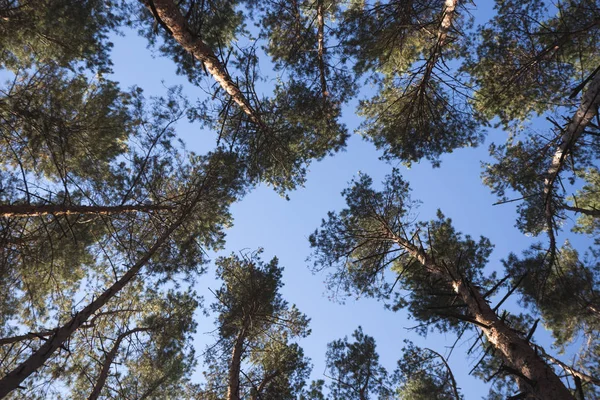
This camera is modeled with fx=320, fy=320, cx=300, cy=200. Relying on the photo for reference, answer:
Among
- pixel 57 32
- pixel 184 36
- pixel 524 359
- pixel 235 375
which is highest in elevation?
pixel 57 32

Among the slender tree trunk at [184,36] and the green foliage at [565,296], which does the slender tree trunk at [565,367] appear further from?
the slender tree trunk at [184,36]

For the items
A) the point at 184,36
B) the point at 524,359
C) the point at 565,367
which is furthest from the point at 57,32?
the point at 565,367

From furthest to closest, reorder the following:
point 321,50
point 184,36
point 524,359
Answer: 1. point 321,50
2. point 184,36
3. point 524,359

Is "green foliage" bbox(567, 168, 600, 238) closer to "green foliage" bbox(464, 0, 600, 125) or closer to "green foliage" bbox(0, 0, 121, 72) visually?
"green foliage" bbox(464, 0, 600, 125)

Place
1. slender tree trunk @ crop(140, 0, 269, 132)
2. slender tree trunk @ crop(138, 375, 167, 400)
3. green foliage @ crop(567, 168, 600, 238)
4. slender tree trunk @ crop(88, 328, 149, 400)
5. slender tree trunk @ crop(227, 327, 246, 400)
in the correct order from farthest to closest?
1. green foliage @ crop(567, 168, 600, 238)
2. slender tree trunk @ crop(138, 375, 167, 400)
3. slender tree trunk @ crop(227, 327, 246, 400)
4. slender tree trunk @ crop(88, 328, 149, 400)
5. slender tree trunk @ crop(140, 0, 269, 132)

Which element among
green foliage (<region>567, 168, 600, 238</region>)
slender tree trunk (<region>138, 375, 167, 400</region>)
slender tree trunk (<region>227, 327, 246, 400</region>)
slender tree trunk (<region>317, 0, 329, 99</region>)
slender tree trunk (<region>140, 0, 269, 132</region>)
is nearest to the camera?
slender tree trunk (<region>140, 0, 269, 132</region>)

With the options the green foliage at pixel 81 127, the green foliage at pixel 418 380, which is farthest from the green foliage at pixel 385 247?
the green foliage at pixel 81 127

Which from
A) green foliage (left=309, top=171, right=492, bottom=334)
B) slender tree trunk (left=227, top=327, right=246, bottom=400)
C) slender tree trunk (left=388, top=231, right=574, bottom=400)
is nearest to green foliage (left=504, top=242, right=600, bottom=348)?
green foliage (left=309, top=171, right=492, bottom=334)

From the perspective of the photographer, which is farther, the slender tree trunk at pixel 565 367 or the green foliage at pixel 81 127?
the green foliage at pixel 81 127

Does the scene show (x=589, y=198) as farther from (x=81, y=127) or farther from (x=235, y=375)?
(x=81, y=127)

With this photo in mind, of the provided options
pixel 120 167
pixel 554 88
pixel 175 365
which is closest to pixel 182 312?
pixel 175 365

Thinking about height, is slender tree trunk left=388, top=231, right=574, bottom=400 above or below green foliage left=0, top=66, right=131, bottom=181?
below

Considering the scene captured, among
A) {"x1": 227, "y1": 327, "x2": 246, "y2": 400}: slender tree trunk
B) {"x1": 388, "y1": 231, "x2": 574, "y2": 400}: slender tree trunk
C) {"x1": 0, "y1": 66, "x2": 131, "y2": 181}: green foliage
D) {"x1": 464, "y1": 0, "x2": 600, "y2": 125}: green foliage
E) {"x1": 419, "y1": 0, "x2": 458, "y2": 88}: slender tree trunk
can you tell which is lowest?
{"x1": 388, "y1": 231, "x2": 574, "y2": 400}: slender tree trunk

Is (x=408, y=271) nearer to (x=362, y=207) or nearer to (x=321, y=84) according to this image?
(x=362, y=207)
